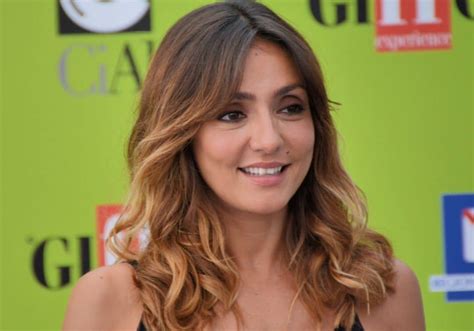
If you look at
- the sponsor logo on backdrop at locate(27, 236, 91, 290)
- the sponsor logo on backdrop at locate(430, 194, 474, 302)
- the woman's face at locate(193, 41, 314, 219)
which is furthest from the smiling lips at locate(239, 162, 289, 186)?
the sponsor logo on backdrop at locate(430, 194, 474, 302)

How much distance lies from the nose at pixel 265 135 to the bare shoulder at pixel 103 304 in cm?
48

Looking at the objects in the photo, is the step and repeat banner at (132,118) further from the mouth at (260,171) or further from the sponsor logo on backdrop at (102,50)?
the mouth at (260,171)

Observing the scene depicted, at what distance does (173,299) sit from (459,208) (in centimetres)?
149

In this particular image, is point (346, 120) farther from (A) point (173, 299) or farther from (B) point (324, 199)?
(A) point (173, 299)

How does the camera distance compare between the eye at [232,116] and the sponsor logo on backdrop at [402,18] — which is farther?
the sponsor logo on backdrop at [402,18]

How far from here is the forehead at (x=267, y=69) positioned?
2344mm

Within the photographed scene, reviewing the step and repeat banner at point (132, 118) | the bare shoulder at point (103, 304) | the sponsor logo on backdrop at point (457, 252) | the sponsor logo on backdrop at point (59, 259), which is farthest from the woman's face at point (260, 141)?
the sponsor logo on backdrop at point (457, 252)

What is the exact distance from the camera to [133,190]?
2521mm

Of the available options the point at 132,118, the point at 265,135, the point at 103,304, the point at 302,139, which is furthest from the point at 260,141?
the point at 132,118

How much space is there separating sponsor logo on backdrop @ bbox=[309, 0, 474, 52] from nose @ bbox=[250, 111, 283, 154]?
1.18 metres

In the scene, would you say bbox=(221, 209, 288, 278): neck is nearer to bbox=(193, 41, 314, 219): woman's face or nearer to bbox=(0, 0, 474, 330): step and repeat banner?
bbox=(193, 41, 314, 219): woman's face

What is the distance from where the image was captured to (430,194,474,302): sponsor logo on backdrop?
11.4ft

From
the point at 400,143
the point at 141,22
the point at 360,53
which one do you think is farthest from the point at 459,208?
the point at 141,22

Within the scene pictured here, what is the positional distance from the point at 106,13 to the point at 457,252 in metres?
1.52
